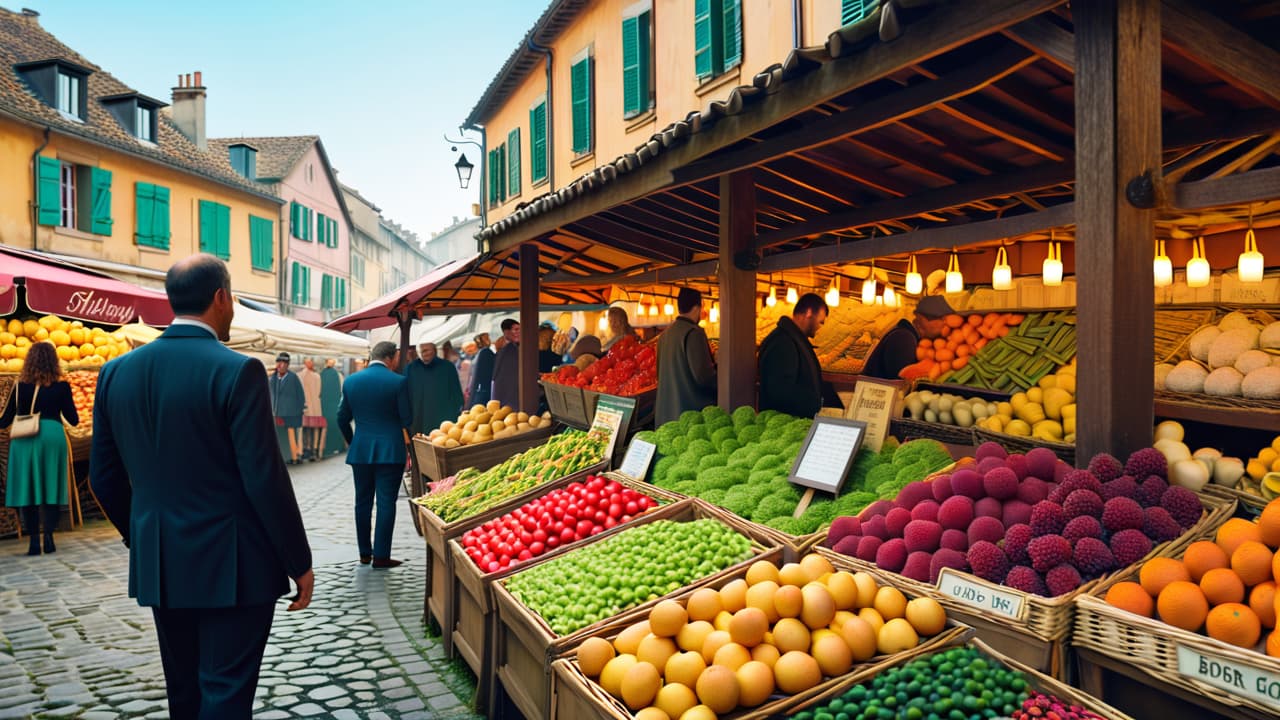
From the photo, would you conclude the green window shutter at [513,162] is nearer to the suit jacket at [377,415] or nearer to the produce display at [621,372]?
the produce display at [621,372]

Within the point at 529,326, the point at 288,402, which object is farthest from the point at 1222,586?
the point at 288,402

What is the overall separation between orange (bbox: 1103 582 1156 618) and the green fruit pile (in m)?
A: 1.47

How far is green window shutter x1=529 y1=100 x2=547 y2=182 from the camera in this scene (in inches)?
685

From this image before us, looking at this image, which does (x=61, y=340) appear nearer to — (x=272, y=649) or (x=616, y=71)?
(x=272, y=649)

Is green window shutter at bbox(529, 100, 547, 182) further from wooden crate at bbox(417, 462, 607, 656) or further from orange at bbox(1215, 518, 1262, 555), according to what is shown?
orange at bbox(1215, 518, 1262, 555)

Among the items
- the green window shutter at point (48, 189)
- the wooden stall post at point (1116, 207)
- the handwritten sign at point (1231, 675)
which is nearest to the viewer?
the handwritten sign at point (1231, 675)

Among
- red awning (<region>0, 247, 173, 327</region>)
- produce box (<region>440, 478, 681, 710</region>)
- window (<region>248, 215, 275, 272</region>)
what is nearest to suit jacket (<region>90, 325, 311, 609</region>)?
produce box (<region>440, 478, 681, 710</region>)

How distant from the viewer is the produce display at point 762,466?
3.98 metres

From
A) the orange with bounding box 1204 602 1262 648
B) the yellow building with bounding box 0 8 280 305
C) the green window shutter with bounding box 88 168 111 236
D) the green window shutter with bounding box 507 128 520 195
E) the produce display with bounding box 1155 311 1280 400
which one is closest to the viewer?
the orange with bounding box 1204 602 1262 648

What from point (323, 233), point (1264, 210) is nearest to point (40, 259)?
point (1264, 210)

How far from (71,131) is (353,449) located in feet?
48.6

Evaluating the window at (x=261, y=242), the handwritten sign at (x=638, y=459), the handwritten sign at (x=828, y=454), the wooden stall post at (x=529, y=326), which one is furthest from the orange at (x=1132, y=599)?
the window at (x=261, y=242)

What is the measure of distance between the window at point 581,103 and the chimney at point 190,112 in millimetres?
15409

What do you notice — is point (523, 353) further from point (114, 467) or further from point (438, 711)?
point (114, 467)
